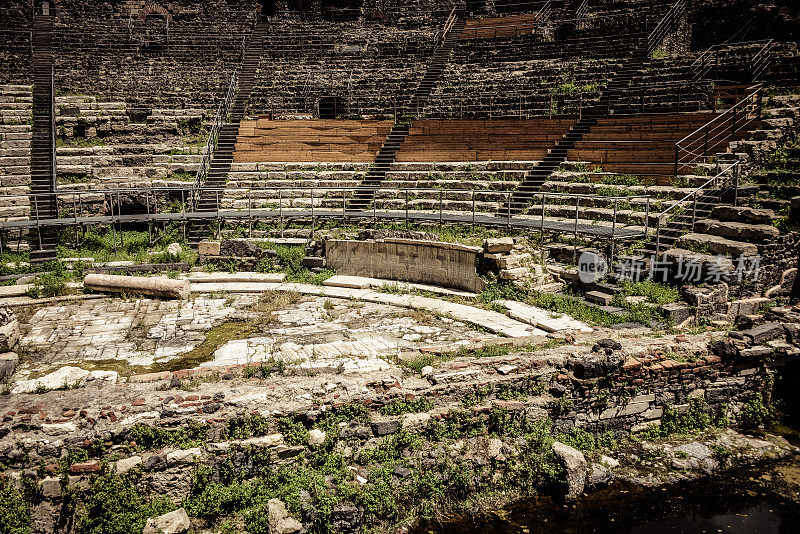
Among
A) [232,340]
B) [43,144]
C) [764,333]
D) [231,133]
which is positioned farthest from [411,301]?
[43,144]

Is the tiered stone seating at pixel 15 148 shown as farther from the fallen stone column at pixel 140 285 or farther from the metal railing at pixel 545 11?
the metal railing at pixel 545 11

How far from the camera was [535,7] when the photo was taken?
28219 millimetres

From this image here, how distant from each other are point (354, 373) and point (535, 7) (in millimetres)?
26425

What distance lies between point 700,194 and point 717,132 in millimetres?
3290

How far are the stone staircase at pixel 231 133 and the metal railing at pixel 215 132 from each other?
0.13 metres

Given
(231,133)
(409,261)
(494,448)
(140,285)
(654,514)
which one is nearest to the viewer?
(654,514)

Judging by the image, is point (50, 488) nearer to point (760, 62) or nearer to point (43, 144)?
point (43, 144)

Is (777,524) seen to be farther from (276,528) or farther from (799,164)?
(799,164)

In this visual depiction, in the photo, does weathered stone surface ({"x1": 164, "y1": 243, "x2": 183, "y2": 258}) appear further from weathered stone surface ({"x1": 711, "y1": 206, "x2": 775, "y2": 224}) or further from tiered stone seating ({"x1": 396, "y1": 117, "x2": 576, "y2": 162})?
weathered stone surface ({"x1": 711, "y1": 206, "x2": 775, "y2": 224})

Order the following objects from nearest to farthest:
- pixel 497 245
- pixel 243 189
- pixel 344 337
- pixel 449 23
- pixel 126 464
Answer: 1. pixel 126 464
2. pixel 344 337
3. pixel 497 245
4. pixel 243 189
5. pixel 449 23

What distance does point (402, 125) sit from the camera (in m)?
22.2

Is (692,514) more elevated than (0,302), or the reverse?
(0,302)

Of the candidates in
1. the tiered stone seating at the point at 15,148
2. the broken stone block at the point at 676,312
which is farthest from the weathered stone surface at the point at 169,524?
the tiered stone seating at the point at 15,148

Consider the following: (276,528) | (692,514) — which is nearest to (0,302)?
(276,528)
